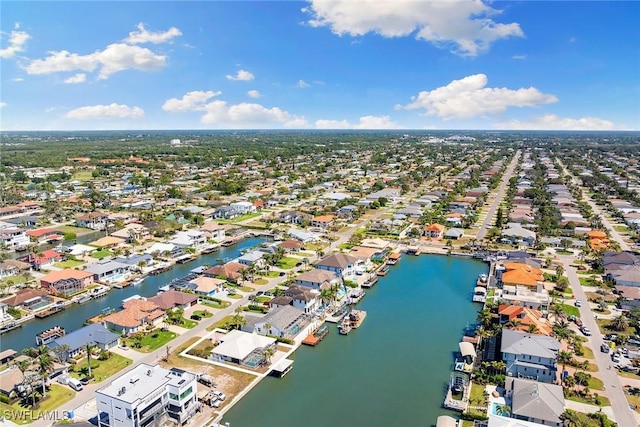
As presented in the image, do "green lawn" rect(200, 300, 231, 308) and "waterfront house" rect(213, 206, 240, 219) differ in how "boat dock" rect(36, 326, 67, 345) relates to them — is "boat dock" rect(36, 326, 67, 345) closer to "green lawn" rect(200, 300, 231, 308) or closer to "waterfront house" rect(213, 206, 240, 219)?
"green lawn" rect(200, 300, 231, 308)

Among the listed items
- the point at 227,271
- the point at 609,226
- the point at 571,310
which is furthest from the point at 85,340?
the point at 609,226

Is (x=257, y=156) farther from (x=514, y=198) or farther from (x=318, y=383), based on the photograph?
(x=318, y=383)

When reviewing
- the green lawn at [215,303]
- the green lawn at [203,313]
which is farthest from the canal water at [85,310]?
the green lawn at [203,313]

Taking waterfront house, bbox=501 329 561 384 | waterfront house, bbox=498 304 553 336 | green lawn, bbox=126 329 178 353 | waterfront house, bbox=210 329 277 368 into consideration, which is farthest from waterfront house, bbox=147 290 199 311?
waterfront house, bbox=498 304 553 336

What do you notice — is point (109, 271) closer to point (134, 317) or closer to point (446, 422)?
point (134, 317)

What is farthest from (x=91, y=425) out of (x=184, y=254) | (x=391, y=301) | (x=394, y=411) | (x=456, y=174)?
(x=456, y=174)

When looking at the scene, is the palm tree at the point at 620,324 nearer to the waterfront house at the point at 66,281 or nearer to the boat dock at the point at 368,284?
the boat dock at the point at 368,284
